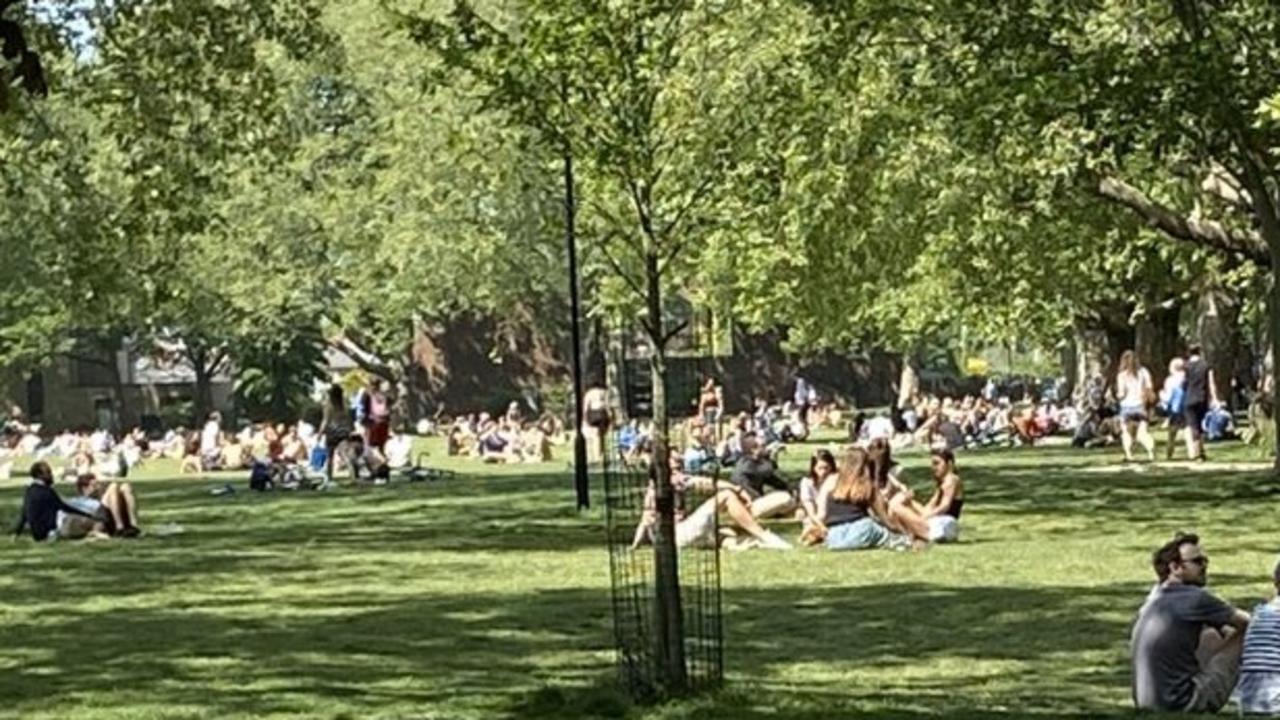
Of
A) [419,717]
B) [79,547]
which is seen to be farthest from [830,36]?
[419,717]

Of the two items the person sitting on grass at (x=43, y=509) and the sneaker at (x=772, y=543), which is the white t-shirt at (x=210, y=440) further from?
the sneaker at (x=772, y=543)

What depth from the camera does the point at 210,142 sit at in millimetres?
27984

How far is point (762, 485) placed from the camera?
2838 cm

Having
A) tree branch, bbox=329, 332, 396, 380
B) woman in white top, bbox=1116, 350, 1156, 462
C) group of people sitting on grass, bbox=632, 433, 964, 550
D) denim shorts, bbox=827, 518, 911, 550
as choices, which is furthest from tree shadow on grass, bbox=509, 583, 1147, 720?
tree branch, bbox=329, 332, 396, 380

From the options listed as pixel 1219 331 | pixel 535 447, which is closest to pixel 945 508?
pixel 1219 331

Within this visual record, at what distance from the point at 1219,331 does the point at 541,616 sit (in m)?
33.4

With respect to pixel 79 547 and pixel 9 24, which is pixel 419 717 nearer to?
pixel 9 24

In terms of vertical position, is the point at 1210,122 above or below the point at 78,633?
above

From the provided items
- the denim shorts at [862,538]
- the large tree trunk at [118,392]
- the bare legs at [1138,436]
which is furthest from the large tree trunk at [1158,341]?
the large tree trunk at [118,392]

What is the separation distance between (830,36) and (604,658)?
1480cm

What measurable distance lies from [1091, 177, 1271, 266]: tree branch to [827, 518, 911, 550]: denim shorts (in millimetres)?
9441

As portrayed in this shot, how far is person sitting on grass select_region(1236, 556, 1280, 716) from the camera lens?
38.8ft

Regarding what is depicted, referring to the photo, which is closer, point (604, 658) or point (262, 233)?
point (604, 658)

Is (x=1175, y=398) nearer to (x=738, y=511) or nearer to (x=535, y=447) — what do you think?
(x=738, y=511)
